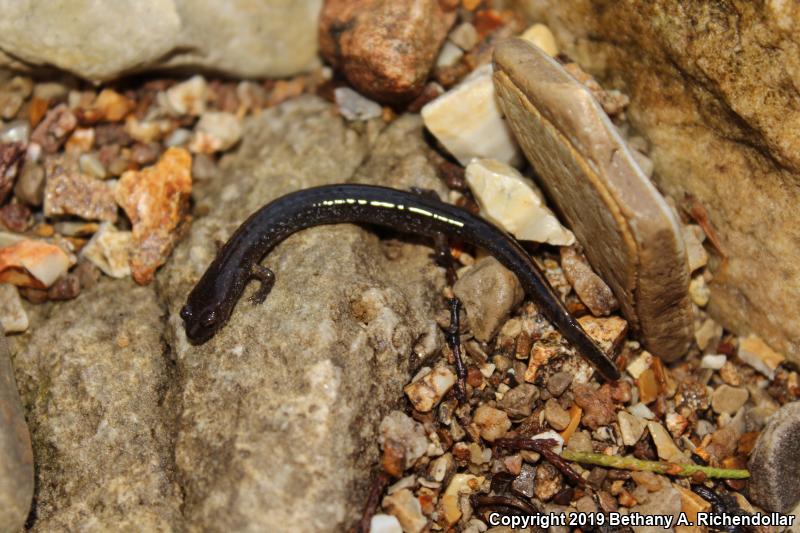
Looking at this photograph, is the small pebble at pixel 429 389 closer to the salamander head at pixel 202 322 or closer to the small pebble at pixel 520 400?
the small pebble at pixel 520 400

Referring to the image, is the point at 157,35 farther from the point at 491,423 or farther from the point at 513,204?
the point at 491,423

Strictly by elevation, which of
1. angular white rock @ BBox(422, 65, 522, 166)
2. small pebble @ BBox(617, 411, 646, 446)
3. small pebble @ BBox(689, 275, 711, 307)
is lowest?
small pebble @ BBox(617, 411, 646, 446)

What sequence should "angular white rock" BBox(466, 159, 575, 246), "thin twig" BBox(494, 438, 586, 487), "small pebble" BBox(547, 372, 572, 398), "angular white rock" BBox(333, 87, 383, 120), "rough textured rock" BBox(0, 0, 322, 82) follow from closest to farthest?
1. "thin twig" BBox(494, 438, 586, 487)
2. "small pebble" BBox(547, 372, 572, 398)
3. "angular white rock" BBox(466, 159, 575, 246)
4. "rough textured rock" BBox(0, 0, 322, 82)
5. "angular white rock" BBox(333, 87, 383, 120)

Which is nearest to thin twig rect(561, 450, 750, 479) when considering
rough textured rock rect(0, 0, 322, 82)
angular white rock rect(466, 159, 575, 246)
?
angular white rock rect(466, 159, 575, 246)

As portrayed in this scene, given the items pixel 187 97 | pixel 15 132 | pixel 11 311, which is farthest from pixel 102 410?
pixel 187 97

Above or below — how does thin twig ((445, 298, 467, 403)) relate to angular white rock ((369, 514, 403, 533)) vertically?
above

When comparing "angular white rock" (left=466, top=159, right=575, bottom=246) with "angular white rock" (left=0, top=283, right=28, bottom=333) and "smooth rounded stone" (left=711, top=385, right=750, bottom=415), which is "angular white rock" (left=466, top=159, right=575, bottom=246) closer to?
"smooth rounded stone" (left=711, top=385, right=750, bottom=415)

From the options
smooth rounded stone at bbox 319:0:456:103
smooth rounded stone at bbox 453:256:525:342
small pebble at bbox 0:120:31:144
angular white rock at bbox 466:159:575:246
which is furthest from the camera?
small pebble at bbox 0:120:31:144
